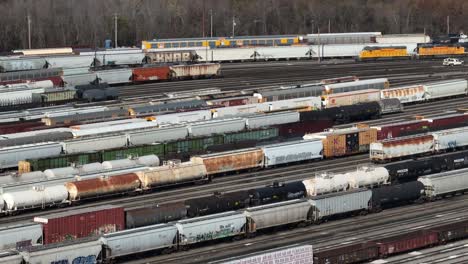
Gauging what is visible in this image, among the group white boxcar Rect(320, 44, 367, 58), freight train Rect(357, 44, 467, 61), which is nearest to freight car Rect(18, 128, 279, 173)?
white boxcar Rect(320, 44, 367, 58)

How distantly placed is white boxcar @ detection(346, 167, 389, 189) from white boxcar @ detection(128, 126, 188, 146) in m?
19.2

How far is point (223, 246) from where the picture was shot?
59344 millimetres

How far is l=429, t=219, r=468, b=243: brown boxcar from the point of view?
59344 mm

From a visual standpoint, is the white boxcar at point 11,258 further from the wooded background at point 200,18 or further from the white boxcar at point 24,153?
the wooded background at point 200,18

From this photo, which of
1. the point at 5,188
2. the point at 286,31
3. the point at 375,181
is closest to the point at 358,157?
the point at 375,181

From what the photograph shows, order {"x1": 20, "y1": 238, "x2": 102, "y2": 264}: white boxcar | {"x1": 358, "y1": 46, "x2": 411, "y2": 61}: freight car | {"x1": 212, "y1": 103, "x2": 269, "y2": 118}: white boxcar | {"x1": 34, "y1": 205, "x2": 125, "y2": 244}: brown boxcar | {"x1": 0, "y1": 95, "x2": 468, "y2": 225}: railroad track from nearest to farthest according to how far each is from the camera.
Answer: {"x1": 20, "y1": 238, "x2": 102, "y2": 264}: white boxcar, {"x1": 34, "y1": 205, "x2": 125, "y2": 244}: brown boxcar, {"x1": 0, "y1": 95, "x2": 468, "y2": 225}: railroad track, {"x1": 212, "y1": 103, "x2": 269, "y2": 118}: white boxcar, {"x1": 358, "y1": 46, "x2": 411, "y2": 61}: freight car

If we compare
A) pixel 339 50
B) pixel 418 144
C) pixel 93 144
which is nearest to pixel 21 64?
pixel 93 144

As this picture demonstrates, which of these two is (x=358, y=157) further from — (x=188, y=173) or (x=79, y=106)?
(x=79, y=106)

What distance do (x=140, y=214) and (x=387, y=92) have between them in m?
52.6

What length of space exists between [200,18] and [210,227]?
122880 mm

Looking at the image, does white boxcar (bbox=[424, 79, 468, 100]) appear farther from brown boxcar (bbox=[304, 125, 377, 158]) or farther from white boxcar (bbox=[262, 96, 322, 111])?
brown boxcar (bbox=[304, 125, 377, 158])

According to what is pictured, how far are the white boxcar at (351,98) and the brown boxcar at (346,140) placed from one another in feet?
55.8

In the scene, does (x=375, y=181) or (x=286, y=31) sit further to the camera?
(x=286, y=31)

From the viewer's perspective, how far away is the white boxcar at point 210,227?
5759 cm
